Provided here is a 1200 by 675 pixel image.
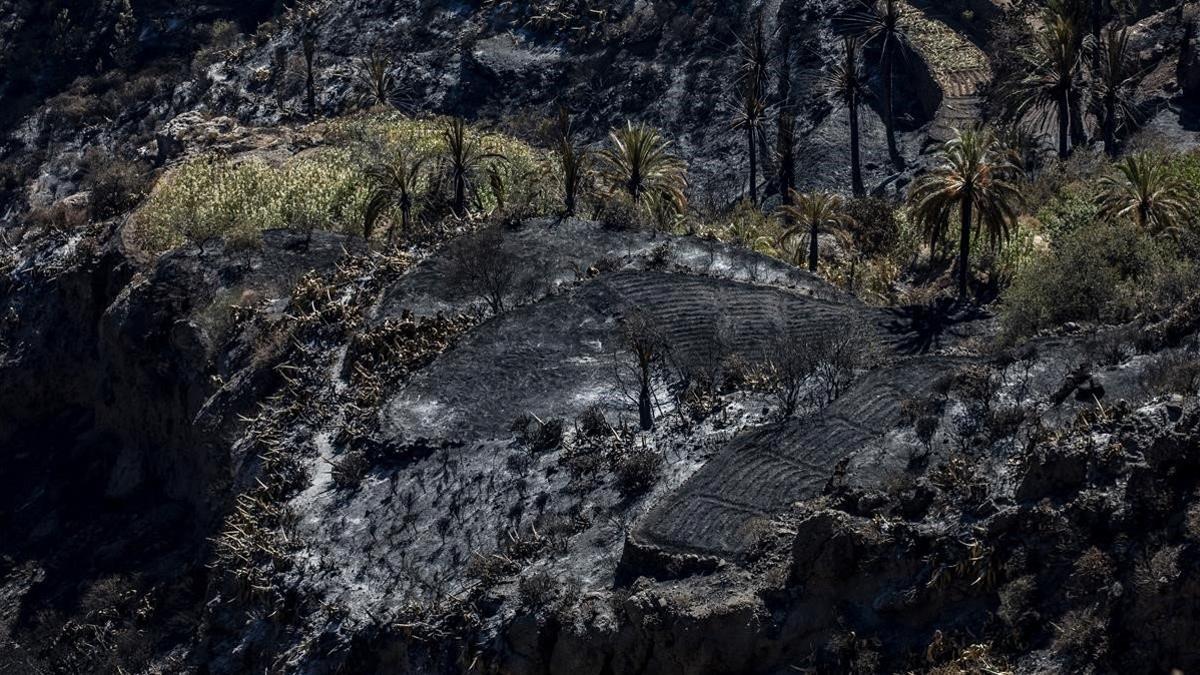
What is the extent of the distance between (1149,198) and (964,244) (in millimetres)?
6147

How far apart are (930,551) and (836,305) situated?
17.0 metres

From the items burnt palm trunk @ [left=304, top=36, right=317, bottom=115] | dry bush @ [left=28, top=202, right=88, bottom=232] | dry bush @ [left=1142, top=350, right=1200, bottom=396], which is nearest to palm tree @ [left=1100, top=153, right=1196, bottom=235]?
dry bush @ [left=1142, top=350, right=1200, bottom=396]

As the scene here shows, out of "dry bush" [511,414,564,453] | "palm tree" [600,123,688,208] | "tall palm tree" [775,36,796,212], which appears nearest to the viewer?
"dry bush" [511,414,564,453]

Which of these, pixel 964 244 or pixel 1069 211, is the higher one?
pixel 964 244

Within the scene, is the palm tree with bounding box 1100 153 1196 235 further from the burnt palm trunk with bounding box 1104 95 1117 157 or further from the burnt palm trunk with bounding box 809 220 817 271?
the burnt palm trunk with bounding box 1104 95 1117 157

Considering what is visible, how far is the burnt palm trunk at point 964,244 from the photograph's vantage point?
50812 millimetres

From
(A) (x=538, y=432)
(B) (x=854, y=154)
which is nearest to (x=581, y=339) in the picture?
(A) (x=538, y=432)

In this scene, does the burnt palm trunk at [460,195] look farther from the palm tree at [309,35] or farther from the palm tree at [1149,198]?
the palm tree at [309,35]

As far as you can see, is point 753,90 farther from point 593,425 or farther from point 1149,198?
point 593,425

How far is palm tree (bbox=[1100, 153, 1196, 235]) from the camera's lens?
53594mm

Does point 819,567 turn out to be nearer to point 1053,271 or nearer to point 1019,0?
point 1053,271

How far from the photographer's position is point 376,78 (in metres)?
85.5

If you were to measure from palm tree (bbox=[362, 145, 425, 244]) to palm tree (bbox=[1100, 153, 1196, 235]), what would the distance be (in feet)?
69.5

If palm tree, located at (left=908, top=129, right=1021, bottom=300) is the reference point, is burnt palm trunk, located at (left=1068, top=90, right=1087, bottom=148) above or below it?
below
